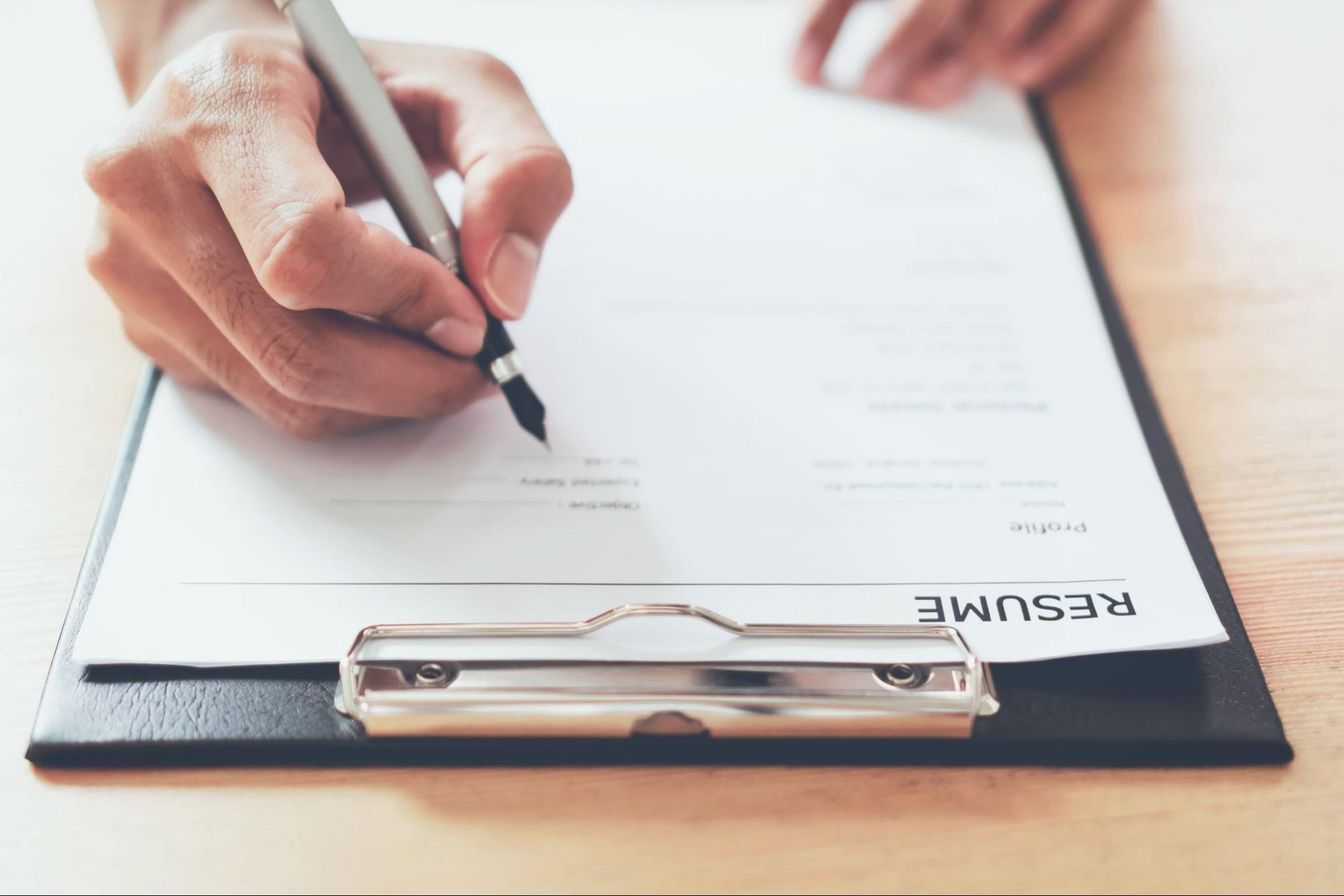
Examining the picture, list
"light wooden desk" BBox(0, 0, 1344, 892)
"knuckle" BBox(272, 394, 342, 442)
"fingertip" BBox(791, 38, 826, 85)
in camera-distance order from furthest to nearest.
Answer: "fingertip" BBox(791, 38, 826, 85), "knuckle" BBox(272, 394, 342, 442), "light wooden desk" BBox(0, 0, 1344, 892)

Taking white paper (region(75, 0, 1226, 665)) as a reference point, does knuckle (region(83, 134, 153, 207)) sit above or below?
above

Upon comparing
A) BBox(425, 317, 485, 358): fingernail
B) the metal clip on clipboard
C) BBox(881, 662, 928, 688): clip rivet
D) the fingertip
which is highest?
the fingertip

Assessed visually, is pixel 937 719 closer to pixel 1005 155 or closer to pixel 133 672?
pixel 133 672

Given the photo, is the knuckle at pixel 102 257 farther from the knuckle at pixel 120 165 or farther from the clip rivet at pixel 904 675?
the clip rivet at pixel 904 675

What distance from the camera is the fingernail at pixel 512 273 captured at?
1.31 feet

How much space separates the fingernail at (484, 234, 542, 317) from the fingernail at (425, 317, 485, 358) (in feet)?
0.04

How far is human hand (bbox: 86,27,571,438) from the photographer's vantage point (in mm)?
360

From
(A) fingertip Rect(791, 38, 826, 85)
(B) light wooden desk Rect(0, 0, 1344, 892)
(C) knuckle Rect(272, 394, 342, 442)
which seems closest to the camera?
(B) light wooden desk Rect(0, 0, 1344, 892)

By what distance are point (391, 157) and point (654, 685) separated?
222 millimetres

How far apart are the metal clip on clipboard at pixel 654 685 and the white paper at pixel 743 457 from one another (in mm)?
23

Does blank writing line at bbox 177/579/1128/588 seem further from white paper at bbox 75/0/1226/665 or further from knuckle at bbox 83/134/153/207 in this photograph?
knuckle at bbox 83/134/153/207

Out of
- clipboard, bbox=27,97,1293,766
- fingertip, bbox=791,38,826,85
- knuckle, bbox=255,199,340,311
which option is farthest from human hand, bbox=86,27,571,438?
fingertip, bbox=791,38,826,85

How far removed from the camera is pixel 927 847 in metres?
0.32

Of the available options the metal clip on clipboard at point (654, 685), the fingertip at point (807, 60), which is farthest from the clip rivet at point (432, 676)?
the fingertip at point (807, 60)
